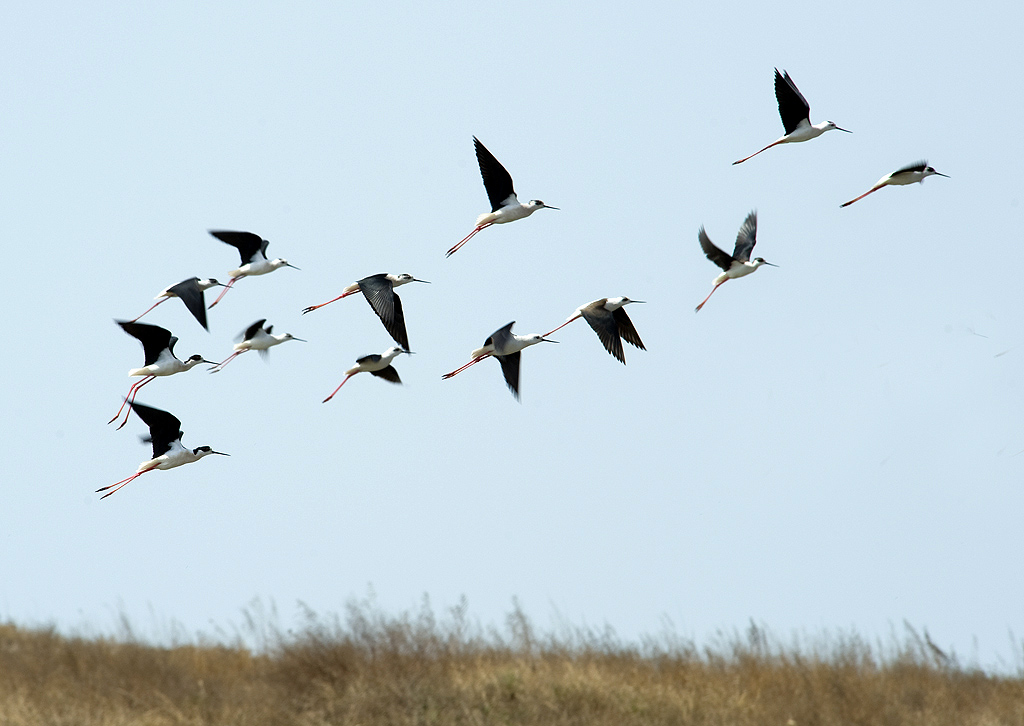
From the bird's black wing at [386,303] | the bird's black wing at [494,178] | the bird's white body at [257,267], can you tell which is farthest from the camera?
the bird's white body at [257,267]

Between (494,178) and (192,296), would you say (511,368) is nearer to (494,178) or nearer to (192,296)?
(494,178)

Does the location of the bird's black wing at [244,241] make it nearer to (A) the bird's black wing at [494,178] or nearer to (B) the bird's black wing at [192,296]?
(B) the bird's black wing at [192,296]

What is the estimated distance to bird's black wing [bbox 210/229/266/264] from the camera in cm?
1049

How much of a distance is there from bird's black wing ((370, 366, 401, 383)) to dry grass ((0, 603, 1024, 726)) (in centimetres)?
265

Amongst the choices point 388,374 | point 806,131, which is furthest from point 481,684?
point 806,131

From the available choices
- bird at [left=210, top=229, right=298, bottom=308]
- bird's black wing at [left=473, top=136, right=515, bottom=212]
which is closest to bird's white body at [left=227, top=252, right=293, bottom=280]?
bird at [left=210, top=229, right=298, bottom=308]

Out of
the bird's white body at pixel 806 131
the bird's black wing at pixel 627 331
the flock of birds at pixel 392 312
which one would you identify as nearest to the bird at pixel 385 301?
the flock of birds at pixel 392 312

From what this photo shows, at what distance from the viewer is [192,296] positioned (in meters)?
9.36

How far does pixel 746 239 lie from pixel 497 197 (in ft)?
9.74

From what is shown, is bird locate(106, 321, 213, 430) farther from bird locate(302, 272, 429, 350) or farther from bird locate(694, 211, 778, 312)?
bird locate(694, 211, 778, 312)

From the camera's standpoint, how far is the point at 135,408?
9.70 meters

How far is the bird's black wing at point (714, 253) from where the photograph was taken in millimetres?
10758

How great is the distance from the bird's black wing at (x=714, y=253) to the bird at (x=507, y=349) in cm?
191

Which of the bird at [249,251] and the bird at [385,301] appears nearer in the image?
the bird at [385,301]
